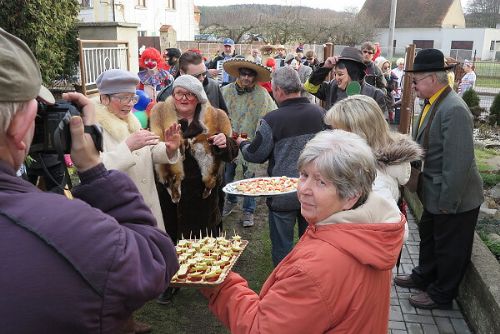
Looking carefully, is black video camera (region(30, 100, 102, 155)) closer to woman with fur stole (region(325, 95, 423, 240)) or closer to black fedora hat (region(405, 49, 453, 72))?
woman with fur stole (region(325, 95, 423, 240))

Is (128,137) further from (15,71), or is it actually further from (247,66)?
(247,66)

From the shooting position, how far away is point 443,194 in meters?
3.52

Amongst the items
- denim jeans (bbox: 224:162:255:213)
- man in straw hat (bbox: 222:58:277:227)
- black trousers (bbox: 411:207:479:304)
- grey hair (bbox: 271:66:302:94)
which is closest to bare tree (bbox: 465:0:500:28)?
man in straw hat (bbox: 222:58:277:227)

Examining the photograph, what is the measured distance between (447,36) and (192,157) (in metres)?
52.9

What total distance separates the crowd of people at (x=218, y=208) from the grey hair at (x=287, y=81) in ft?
0.04

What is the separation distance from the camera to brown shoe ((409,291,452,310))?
388 cm

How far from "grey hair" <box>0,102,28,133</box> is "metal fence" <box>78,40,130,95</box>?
7192 millimetres

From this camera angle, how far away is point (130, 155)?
3025 mm

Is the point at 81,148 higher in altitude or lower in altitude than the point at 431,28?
lower

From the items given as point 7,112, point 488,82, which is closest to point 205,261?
point 7,112

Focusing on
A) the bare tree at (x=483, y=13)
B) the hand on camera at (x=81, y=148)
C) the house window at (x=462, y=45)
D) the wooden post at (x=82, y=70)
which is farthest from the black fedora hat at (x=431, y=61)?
the bare tree at (x=483, y=13)

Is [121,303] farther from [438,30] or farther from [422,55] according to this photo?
[438,30]

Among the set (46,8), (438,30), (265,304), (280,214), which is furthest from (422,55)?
(438,30)

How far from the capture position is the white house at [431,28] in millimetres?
47250
